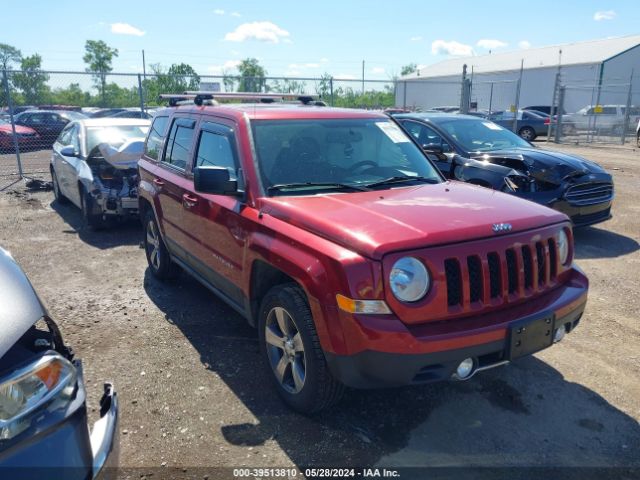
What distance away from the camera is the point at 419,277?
2777 mm

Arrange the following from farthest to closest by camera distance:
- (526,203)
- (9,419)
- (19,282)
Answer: (526,203) → (19,282) → (9,419)

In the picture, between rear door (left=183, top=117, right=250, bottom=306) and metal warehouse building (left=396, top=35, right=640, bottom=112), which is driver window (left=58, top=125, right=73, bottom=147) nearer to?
rear door (left=183, top=117, right=250, bottom=306)

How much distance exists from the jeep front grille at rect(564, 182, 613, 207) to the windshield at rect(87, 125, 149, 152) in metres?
6.30

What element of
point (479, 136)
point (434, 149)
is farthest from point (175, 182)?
point (479, 136)

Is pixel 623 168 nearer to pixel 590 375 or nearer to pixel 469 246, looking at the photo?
pixel 590 375

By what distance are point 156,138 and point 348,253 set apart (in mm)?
3554

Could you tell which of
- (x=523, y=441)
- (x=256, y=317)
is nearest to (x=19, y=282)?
(x=256, y=317)

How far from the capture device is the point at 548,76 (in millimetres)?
42500

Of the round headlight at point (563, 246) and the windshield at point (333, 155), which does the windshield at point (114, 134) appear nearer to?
the windshield at point (333, 155)

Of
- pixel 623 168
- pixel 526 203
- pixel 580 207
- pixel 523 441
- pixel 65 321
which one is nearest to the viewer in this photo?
pixel 523 441

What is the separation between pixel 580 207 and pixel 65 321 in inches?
245

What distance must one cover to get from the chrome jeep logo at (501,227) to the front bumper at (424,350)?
17.7 inches

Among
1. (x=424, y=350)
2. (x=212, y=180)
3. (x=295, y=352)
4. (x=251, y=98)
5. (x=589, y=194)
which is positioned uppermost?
(x=251, y=98)

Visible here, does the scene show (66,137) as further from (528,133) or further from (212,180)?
(528,133)
